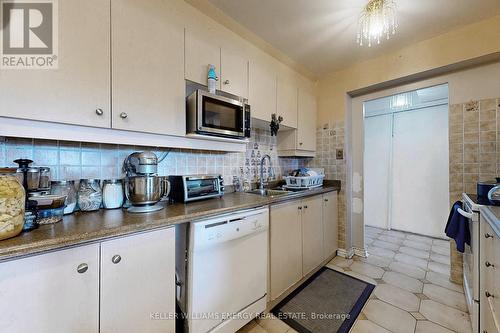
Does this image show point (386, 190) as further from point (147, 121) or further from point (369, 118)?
point (147, 121)

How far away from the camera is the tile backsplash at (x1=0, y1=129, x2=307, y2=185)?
1041 millimetres

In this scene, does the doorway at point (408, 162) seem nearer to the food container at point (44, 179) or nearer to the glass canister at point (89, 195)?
the glass canister at point (89, 195)

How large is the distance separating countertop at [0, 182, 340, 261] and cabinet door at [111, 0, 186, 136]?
492 mm

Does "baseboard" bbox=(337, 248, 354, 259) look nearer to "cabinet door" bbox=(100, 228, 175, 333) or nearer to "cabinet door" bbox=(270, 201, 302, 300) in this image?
"cabinet door" bbox=(270, 201, 302, 300)

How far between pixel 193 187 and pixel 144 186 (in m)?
0.37

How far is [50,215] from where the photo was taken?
92cm

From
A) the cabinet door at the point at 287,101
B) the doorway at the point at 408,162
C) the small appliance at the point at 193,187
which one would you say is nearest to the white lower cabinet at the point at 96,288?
the small appliance at the point at 193,187

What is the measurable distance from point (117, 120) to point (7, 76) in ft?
1.30

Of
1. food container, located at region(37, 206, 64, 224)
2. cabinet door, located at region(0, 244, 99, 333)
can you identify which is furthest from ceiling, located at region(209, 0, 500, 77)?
cabinet door, located at region(0, 244, 99, 333)

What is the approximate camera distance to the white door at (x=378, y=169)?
11.3 ft

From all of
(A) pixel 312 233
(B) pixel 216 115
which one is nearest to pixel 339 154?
(A) pixel 312 233

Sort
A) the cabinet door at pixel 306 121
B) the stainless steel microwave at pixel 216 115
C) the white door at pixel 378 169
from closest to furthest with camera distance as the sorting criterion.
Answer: the stainless steel microwave at pixel 216 115 < the cabinet door at pixel 306 121 < the white door at pixel 378 169

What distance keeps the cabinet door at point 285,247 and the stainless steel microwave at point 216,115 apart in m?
0.70

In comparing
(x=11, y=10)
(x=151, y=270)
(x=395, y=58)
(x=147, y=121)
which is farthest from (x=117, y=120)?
(x=395, y=58)
